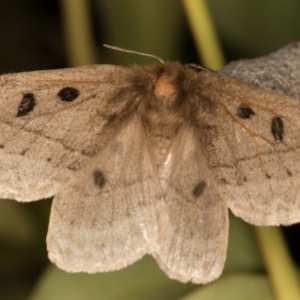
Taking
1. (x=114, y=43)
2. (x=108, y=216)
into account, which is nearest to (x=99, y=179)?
(x=108, y=216)

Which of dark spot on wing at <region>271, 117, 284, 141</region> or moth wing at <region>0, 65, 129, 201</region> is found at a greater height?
moth wing at <region>0, 65, 129, 201</region>

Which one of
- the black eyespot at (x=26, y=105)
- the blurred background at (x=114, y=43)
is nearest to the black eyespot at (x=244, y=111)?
the black eyespot at (x=26, y=105)

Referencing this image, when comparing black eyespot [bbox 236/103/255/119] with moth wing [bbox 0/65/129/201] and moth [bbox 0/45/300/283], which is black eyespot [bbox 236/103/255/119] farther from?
moth wing [bbox 0/65/129/201]

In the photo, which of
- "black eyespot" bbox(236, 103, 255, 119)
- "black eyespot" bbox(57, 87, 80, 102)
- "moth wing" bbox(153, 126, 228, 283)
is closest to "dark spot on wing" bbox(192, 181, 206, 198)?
"moth wing" bbox(153, 126, 228, 283)

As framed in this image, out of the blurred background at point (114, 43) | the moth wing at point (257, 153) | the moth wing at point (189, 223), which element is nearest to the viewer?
the moth wing at point (257, 153)

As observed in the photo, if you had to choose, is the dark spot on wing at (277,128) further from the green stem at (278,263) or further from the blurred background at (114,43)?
the blurred background at (114,43)
